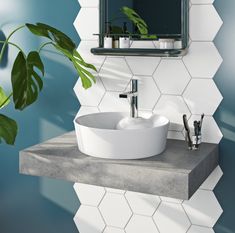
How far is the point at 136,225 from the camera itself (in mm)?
2385

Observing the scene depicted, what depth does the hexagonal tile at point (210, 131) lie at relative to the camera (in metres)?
2.14

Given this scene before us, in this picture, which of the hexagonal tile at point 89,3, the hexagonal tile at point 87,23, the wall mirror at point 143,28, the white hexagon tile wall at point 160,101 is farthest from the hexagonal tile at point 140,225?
the hexagonal tile at point 89,3

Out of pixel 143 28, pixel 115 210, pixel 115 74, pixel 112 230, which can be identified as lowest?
pixel 112 230

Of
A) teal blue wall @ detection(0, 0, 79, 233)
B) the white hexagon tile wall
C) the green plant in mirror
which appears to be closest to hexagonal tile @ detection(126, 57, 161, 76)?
the white hexagon tile wall

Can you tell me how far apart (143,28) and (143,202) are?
853mm

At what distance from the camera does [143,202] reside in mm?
2352

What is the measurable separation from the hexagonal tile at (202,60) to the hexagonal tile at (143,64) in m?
0.15

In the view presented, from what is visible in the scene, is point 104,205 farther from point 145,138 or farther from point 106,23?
point 106,23

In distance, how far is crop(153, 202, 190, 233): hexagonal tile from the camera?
226cm

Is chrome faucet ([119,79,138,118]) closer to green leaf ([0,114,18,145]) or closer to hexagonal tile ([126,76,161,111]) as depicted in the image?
hexagonal tile ([126,76,161,111])

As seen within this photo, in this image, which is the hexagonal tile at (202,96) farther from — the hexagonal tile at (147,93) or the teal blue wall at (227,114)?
the hexagonal tile at (147,93)

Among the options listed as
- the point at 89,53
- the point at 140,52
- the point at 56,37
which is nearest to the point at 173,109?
the point at 140,52

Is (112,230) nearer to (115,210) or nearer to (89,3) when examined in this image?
(115,210)

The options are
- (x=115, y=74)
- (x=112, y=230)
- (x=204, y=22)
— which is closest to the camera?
(x=204, y=22)
